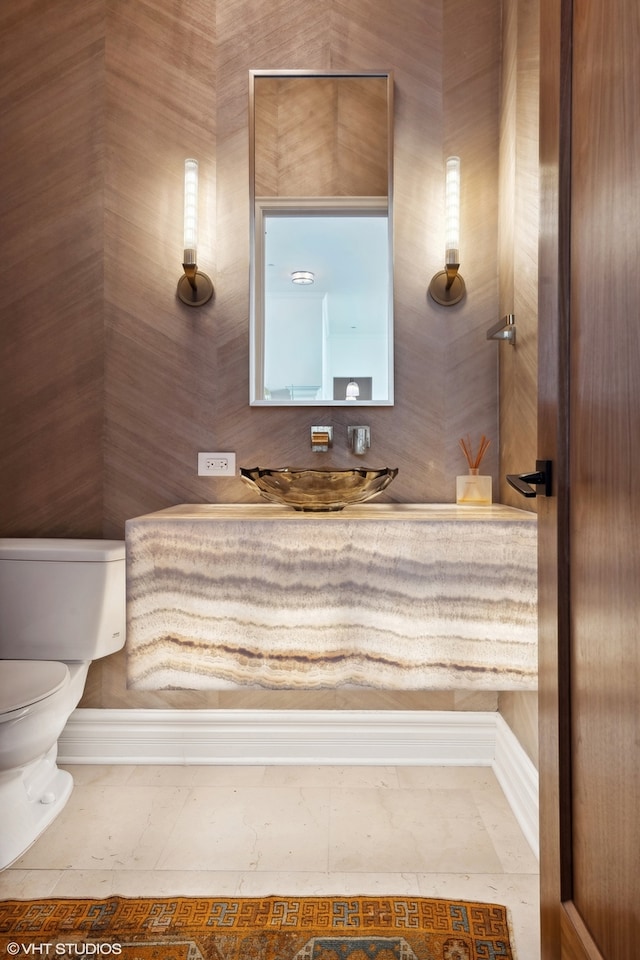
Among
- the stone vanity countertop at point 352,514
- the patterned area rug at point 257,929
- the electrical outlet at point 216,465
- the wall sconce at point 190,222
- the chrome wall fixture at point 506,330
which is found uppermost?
the wall sconce at point 190,222

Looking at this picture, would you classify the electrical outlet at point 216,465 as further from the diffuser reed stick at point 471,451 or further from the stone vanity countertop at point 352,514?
the diffuser reed stick at point 471,451

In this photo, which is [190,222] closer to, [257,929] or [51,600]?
[51,600]

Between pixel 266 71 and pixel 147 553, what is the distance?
1.56 meters

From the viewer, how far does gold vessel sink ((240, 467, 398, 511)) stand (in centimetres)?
153

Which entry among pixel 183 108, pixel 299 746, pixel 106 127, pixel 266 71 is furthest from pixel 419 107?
pixel 299 746

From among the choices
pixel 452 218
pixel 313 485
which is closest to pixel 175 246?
pixel 452 218

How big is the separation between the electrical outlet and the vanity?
→ 0.62 meters

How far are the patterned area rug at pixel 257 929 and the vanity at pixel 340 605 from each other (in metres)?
0.48

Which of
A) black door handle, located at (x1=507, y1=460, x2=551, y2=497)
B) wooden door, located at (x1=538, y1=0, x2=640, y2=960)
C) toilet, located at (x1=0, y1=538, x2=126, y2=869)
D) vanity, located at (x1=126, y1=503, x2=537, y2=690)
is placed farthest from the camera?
toilet, located at (x1=0, y1=538, x2=126, y2=869)

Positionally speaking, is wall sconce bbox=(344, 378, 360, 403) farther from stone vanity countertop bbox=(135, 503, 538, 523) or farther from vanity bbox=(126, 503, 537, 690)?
vanity bbox=(126, 503, 537, 690)

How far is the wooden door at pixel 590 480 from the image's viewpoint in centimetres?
65

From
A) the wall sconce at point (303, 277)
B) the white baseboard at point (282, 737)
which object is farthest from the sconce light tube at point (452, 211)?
the white baseboard at point (282, 737)

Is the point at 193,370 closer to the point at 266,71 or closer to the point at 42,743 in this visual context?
the point at 266,71

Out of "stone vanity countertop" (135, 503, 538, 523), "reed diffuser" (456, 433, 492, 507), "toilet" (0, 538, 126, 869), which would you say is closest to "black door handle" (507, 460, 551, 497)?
"stone vanity countertop" (135, 503, 538, 523)
